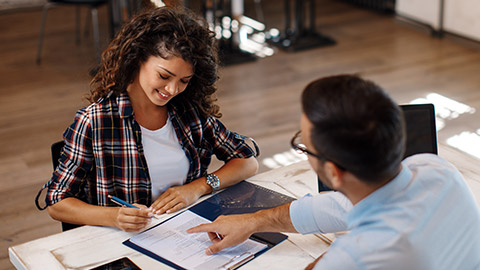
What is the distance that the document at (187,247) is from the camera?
1.52 meters

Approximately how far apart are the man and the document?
39cm

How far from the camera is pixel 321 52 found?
5.26 meters

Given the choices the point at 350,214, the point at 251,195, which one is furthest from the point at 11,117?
the point at 350,214

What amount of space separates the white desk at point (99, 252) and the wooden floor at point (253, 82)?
3.97 ft

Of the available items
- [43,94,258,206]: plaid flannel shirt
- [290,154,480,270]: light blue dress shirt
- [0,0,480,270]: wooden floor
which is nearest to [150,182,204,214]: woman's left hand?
[43,94,258,206]: plaid flannel shirt

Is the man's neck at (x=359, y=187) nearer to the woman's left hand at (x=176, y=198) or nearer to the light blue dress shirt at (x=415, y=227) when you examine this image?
the light blue dress shirt at (x=415, y=227)

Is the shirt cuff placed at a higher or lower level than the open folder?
higher

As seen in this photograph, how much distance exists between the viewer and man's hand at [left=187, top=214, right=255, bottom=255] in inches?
61.2

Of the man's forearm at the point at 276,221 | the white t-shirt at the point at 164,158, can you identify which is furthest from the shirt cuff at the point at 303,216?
the white t-shirt at the point at 164,158

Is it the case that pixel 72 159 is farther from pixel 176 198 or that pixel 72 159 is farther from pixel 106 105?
pixel 176 198

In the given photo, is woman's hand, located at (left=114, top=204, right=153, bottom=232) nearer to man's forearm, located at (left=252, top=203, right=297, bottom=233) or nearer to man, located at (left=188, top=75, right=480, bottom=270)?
man's forearm, located at (left=252, top=203, right=297, bottom=233)

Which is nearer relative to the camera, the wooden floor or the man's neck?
the man's neck

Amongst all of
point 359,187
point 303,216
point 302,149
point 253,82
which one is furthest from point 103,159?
point 253,82

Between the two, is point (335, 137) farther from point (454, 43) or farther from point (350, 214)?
point (454, 43)
